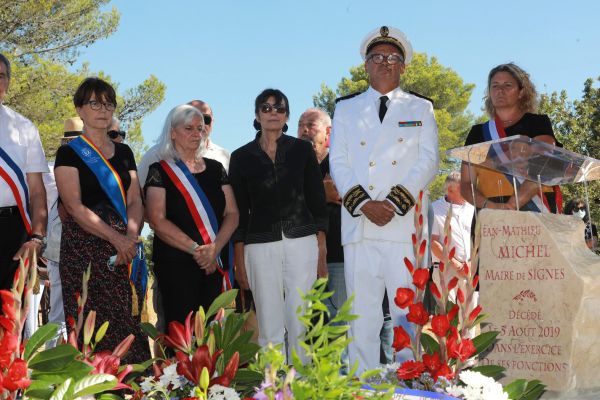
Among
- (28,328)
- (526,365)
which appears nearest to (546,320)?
(526,365)

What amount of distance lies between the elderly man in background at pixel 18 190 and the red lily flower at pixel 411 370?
2335 mm

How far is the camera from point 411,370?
2938mm

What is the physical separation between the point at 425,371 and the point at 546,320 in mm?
1619

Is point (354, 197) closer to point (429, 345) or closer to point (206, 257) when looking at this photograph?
point (206, 257)

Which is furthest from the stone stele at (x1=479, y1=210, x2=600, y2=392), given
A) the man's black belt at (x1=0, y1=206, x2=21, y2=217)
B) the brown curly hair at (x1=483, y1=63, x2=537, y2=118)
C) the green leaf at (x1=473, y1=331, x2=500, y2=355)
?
the man's black belt at (x1=0, y1=206, x2=21, y2=217)

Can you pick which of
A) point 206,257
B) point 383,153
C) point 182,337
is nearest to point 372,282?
point 383,153

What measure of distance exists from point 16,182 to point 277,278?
5.77 ft

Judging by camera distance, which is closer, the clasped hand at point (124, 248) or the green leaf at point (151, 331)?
the green leaf at point (151, 331)

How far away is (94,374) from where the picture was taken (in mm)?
2471

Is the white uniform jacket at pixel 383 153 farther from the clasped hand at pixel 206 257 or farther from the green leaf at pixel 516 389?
the green leaf at pixel 516 389

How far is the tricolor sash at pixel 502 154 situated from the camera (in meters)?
4.62

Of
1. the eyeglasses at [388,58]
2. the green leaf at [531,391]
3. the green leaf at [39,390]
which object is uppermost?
the eyeglasses at [388,58]

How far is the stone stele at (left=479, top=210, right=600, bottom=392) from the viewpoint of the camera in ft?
14.0

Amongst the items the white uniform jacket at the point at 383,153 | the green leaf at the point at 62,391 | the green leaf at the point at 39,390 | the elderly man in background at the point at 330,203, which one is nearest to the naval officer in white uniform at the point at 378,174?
the white uniform jacket at the point at 383,153
